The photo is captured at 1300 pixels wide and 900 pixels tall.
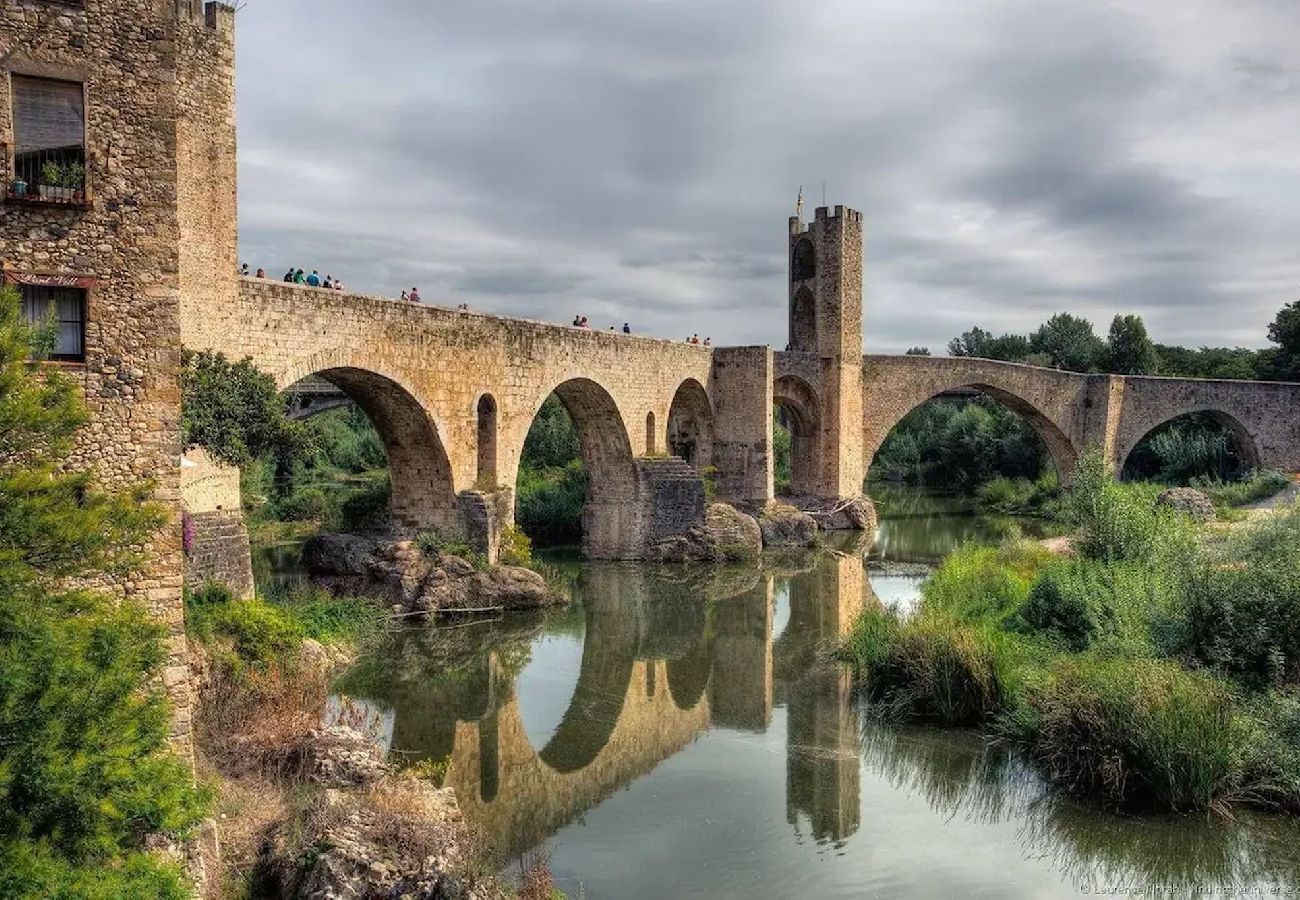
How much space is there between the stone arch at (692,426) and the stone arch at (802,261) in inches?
186

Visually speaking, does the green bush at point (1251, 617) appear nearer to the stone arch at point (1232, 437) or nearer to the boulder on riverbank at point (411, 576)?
the boulder on riverbank at point (411, 576)

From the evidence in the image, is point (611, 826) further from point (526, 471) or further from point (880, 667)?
point (526, 471)

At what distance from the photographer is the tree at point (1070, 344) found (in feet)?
148

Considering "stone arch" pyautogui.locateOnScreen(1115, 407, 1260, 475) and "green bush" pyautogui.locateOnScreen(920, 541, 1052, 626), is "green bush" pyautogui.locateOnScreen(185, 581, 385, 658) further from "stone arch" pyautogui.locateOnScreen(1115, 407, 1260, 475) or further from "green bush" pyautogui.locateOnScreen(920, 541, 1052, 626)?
"stone arch" pyautogui.locateOnScreen(1115, 407, 1260, 475)

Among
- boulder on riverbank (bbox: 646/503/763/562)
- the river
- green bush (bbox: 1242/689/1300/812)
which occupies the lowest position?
the river

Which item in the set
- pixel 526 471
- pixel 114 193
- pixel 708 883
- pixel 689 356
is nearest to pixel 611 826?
pixel 708 883

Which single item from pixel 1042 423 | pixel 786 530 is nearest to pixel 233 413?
pixel 786 530

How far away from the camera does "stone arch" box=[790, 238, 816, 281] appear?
1032 inches

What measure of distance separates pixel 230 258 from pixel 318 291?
1.63m

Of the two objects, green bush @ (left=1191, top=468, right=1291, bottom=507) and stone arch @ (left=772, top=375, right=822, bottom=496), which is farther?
stone arch @ (left=772, top=375, right=822, bottom=496)

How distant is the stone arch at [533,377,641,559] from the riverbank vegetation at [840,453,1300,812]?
828cm

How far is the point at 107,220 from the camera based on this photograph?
19.7ft

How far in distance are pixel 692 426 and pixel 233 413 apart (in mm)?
15338

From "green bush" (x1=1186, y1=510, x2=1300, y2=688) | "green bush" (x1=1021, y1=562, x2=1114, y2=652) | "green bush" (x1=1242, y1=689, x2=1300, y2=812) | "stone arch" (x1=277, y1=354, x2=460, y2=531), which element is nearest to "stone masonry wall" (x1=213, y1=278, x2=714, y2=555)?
"stone arch" (x1=277, y1=354, x2=460, y2=531)
